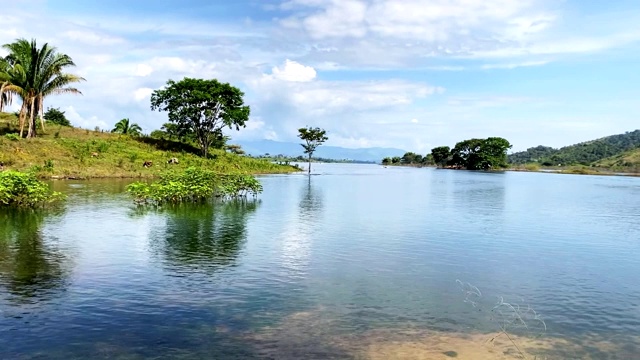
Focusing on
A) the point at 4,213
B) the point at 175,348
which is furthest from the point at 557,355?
the point at 4,213

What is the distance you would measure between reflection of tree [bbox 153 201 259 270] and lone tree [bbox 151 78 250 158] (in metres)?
52.0

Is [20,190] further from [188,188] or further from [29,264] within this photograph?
[29,264]

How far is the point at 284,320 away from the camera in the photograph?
13.2 meters

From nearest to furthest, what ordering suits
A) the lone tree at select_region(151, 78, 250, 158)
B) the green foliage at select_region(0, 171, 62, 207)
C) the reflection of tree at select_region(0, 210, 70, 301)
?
1. the reflection of tree at select_region(0, 210, 70, 301)
2. the green foliage at select_region(0, 171, 62, 207)
3. the lone tree at select_region(151, 78, 250, 158)

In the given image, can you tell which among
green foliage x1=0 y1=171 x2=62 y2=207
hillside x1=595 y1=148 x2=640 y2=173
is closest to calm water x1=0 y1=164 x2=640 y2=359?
green foliage x1=0 y1=171 x2=62 y2=207

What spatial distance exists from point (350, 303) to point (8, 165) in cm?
5119

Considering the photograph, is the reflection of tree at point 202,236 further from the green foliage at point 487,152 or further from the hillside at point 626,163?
the hillside at point 626,163

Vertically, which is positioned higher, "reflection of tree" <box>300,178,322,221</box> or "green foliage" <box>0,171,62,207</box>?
"green foliage" <box>0,171,62,207</box>

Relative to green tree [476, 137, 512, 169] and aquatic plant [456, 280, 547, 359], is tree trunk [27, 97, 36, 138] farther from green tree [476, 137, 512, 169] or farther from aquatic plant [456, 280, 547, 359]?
green tree [476, 137, 512, 169]

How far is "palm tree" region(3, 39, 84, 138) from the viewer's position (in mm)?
60688

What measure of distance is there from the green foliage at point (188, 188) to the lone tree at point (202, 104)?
4240cm

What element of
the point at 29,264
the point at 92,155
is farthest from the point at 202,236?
the point at 92,155

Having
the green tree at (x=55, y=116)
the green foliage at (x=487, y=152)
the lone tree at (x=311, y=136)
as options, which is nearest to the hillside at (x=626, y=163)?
the green foliage at (x=487, y=152)

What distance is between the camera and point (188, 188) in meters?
39.3
